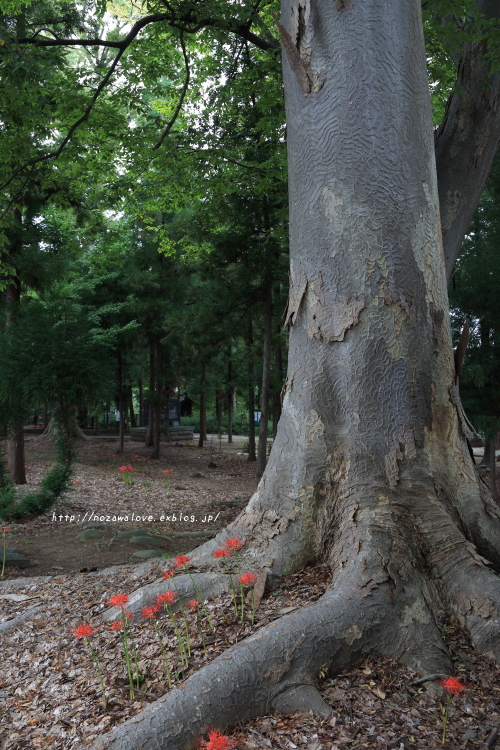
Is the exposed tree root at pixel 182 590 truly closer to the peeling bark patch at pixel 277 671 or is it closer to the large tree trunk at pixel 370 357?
the large tree trunk at pixel 370 357

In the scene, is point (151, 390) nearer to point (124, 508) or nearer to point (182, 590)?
point (124, 508)

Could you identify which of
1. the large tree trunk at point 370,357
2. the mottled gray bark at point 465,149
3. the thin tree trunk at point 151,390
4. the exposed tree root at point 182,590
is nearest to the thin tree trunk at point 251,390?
the thin tree trunk at point 151,390

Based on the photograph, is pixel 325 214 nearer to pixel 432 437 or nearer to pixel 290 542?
pixel 432 437

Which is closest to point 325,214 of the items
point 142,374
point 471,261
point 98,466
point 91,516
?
point 91,516

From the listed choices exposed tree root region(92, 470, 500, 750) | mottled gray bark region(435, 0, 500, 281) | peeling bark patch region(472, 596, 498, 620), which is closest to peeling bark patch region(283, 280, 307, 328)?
exposed tree root region(92, 470, 500, 750)

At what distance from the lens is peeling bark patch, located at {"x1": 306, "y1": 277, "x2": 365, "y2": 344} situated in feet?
11.5

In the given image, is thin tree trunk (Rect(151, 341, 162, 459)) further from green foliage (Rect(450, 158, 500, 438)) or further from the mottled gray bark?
the mottled gray bark

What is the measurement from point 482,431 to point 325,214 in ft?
25.9

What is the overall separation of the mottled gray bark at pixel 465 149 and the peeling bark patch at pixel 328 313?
168cm

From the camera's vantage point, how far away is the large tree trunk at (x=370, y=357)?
329 cm

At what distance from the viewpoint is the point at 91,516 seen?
8500 millimetres

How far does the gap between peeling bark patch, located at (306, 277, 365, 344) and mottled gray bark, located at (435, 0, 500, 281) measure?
1680 mm

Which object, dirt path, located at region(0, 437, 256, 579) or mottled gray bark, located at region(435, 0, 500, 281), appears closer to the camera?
mottled gray bark, located at region(435, 0, 500, 281)

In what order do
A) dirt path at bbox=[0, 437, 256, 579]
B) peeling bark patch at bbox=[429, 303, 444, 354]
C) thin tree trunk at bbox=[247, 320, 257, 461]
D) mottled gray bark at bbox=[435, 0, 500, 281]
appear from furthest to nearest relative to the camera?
thin tree trunk at bbox=[247, 320, 257, 461] → dirt path at bbox=[0, 437, 256, 579] → mottled gray bark at bbox=[435, 0, 500, 281] → peeling bark patch at bbox=[429, 303, 444, 354]
